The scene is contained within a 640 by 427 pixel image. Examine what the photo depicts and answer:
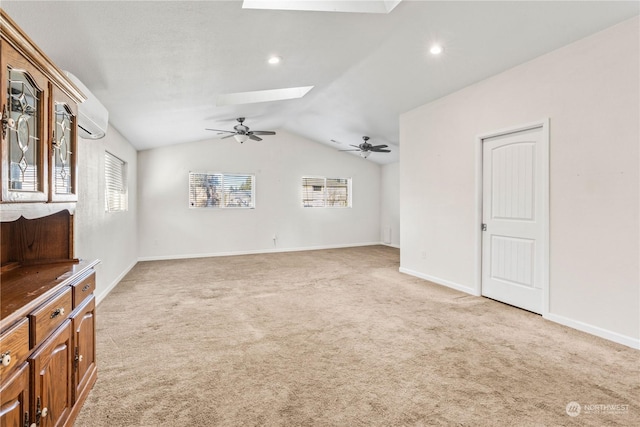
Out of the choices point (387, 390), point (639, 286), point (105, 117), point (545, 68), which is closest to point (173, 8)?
point (105, 117)

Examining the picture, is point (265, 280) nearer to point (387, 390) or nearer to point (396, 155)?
point (387, 390)

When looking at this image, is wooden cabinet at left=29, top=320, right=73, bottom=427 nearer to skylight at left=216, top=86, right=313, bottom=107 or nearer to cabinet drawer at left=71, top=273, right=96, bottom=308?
cabinet drawer at left=71, top=273, right=96, bottom=308

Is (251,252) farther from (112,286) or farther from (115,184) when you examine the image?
(112,286)

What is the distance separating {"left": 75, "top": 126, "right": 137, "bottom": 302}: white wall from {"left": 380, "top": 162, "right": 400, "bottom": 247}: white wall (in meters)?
6.36

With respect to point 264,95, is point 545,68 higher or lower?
lower

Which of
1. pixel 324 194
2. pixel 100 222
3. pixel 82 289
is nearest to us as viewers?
pixel 82 289

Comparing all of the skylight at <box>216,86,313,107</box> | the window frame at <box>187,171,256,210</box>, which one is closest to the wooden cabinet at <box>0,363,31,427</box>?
the skylight at <box>216,86,313,107</box>

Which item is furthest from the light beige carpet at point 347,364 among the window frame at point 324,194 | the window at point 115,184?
the window frame at point 324,194

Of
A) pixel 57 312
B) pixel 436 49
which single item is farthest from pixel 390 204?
pixel 57 312

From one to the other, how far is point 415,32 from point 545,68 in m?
1.43

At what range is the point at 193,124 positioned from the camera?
18.7 ft

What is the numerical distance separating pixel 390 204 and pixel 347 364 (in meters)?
7.12

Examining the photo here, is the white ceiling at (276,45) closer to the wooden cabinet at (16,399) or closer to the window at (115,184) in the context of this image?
the window at (115,184)

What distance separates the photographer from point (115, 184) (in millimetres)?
5395
